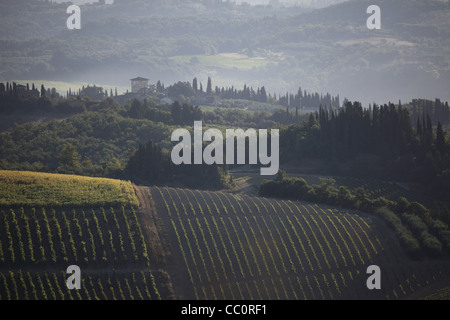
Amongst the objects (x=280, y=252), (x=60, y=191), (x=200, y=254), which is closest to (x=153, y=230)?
(x=200, y=254)

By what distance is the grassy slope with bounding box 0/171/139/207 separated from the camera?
3295 inches

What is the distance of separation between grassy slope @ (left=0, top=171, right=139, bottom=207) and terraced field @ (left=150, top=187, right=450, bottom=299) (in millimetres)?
5139

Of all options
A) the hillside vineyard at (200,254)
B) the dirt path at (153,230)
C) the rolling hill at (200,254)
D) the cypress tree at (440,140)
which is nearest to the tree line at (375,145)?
the cypress tree at (440,140)

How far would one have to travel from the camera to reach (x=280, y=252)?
3159 inches

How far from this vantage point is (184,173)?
12619cm

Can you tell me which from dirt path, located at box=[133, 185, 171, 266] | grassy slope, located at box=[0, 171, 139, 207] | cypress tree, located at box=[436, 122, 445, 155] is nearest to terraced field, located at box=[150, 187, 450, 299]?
dirt path, located at box=[133, 185, 171, 266]

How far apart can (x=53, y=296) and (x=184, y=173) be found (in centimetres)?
6013

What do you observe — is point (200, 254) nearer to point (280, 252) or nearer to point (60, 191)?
point (280, 252)

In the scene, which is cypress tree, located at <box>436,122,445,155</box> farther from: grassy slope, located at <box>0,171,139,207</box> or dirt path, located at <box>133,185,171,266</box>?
grassy slope, located at <box>0,171,139,207</box>

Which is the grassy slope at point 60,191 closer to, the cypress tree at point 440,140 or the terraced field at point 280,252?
the terraced field at point 280,252

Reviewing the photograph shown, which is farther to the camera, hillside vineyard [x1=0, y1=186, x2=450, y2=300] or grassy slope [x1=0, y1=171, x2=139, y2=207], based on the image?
grassy slope [x1=0, y1=171, x2=139, y2=207]

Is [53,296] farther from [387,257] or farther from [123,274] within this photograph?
[387,257]

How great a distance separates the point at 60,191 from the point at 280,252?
28.6 m
